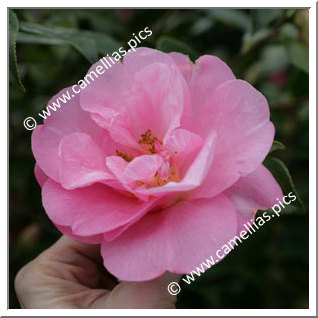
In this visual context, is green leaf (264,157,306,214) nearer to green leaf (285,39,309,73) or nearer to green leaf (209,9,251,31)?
green leaf (285,39,309,73)

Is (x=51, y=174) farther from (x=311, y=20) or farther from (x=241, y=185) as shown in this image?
(x=311, y=20)

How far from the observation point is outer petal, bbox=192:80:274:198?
635mm

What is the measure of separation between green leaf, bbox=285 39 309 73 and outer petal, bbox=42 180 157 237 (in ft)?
1.51

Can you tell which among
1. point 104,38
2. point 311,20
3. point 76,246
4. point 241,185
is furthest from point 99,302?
point 311,20

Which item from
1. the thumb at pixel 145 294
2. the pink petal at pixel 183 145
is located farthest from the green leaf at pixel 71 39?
the thumb at pixel 145 294

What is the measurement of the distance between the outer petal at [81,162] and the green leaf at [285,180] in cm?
25

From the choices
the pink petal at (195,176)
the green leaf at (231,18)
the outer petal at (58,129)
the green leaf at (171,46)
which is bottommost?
the pink petal at (195,176)

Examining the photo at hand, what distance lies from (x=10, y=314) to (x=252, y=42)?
72cm

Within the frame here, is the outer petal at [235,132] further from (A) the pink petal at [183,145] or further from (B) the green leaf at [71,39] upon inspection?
(B) the green leaf at [71,39]

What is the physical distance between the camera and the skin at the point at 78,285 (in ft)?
2.29

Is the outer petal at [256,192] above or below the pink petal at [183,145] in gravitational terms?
below

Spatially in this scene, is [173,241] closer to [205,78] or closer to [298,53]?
[205,78]

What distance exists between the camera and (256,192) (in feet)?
2.20

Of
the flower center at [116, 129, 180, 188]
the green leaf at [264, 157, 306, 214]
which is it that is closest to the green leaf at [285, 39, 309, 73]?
the green leaf at [264, 157, 306, 214]
